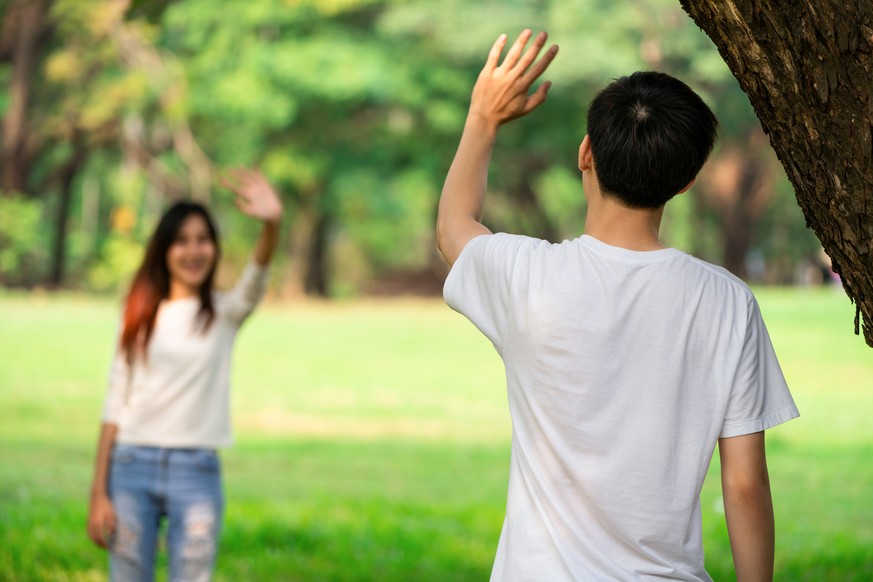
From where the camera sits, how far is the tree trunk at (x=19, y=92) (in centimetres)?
2884

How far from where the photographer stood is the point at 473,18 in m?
26.8

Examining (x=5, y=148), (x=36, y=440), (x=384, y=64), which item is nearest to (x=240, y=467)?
(x=36, y=440)

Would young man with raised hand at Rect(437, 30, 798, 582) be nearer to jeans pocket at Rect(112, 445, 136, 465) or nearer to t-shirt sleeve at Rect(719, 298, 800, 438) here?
t-shirt sleeve at Rect(719, 298, 800, 438)

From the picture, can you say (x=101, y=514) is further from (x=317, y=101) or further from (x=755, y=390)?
(x=317, y=101)

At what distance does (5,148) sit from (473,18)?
11376 millimetres

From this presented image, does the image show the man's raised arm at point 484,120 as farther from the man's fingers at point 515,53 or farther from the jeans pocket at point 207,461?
the jeans pocket at point 207,461

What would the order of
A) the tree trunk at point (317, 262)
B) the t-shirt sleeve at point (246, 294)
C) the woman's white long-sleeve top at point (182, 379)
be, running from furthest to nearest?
the tree trunk at point (317, 262) → the t-shirt sleeve at point (246, 294) → the woman's white long-sleeve top at point (182, 379)

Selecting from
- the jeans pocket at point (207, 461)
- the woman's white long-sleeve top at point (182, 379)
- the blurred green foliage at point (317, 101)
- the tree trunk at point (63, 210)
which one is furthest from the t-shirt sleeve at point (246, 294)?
the tree trunk at point (63, 210)

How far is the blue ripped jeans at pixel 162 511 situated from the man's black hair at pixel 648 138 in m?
2.29

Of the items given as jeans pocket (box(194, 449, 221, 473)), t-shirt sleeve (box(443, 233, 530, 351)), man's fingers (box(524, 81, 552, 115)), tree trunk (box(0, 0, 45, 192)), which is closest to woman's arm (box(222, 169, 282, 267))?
jeans pocket (box(194, 449, 221, 473))

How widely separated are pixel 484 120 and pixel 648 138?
1.28ft

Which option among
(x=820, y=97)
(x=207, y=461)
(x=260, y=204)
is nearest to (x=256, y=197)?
(x=260, y=204)

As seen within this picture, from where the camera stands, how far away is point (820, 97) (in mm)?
2160

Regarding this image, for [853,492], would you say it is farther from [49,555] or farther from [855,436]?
[49,555]
